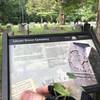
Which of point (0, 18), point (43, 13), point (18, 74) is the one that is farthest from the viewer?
point (43, 13)

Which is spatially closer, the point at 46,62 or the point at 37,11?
the point at 46,62

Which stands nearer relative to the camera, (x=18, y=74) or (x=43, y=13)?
(x=18, y=74)

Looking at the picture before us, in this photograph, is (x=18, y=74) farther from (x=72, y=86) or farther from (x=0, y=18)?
(x=0, y=18)

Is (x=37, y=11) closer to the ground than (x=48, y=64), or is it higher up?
higher up

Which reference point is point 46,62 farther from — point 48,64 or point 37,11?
point 37,11

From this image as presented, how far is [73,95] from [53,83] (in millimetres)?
143

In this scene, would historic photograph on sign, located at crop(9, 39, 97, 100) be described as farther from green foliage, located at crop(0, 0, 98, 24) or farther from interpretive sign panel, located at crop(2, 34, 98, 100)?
green foliage, located at crop(0, 0, 98, 24)

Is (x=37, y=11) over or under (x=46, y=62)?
over

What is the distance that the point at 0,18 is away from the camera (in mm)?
26016

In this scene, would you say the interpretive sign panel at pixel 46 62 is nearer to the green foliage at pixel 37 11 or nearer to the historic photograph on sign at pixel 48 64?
the historic photograph on sign at pixel 48 64

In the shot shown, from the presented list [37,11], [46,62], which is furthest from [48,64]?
[37,11]

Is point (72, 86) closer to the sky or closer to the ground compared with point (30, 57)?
closer to the ground

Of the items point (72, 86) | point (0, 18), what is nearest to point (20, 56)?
point (72, 86)

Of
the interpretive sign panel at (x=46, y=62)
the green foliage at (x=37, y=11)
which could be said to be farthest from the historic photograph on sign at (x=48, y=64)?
the green foliage at (x=37, y=11)
